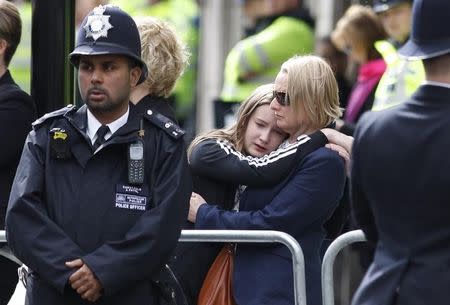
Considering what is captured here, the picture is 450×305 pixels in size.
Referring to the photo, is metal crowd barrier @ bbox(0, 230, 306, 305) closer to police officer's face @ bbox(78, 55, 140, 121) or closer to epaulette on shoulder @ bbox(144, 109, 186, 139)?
epaulette on shoulder @ bbox(144, 109, 186, 139)

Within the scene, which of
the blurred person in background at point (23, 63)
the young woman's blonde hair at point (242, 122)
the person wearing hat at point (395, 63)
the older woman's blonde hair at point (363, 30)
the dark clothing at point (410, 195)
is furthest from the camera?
the older woman's blonde hair at point (363, 30)

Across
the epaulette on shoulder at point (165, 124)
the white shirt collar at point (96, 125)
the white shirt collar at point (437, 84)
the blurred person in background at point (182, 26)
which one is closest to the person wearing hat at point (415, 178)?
the white shirt collar at point (437, 84)

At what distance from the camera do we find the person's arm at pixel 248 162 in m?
5.95

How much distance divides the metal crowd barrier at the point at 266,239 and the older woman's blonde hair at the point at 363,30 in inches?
139

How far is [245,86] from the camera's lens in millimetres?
10406

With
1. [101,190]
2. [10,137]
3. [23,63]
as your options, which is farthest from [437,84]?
[23,63]

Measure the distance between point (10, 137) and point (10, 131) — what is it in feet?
0.09

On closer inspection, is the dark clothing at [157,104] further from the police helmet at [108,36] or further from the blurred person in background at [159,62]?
the police helmet at [108,36]

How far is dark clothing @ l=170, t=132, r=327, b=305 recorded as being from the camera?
19.5 feet

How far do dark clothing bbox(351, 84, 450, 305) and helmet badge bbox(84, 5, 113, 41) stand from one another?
3.83ft

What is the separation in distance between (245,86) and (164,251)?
16.7ft

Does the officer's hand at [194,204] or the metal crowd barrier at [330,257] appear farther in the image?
the officer's hand at [194,204]

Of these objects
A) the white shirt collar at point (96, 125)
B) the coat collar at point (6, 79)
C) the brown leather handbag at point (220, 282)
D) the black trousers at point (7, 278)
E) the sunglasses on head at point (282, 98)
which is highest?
the sunglasses on head at point (282, 98)

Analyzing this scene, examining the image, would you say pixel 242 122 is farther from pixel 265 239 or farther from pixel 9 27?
pixel 9 27
